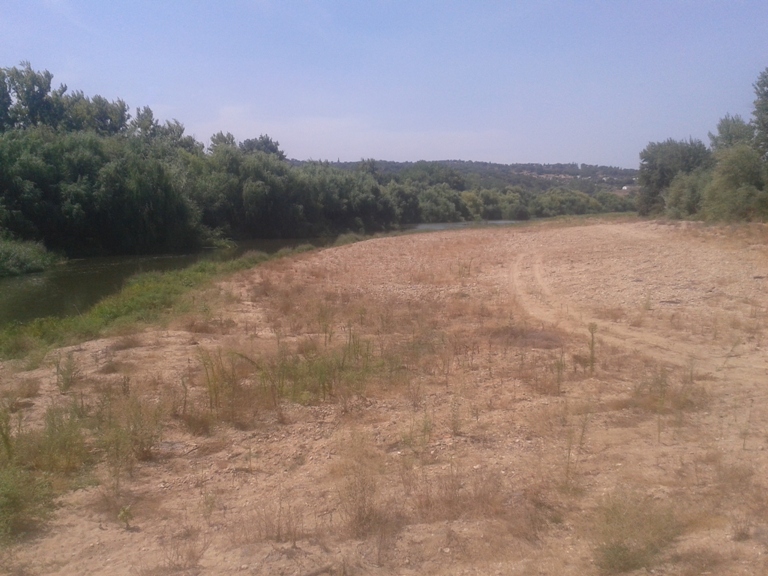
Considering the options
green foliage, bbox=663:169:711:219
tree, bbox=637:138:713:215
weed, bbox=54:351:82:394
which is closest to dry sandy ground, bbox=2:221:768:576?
weed, bbox=54:351:82:394

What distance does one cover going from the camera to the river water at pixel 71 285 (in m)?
18.4

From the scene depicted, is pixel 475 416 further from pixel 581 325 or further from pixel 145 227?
pixel 145 227

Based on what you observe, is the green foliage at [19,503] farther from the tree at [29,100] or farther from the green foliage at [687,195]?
Result: the tree at [29,100]

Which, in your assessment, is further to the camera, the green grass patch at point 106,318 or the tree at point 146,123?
the tree at point 146,123

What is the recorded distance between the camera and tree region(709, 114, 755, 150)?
3142 centimetres

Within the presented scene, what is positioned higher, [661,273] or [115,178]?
[115,178]

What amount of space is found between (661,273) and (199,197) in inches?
1445

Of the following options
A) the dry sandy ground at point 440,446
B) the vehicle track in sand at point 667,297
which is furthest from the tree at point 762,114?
the dry sandy ground at point 440,446

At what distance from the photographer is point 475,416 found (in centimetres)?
708

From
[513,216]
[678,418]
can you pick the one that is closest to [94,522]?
[678,418]

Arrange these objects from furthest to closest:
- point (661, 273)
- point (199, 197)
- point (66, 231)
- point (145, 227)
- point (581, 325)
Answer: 1. point (199, 197)
2. point (145, 227)
3. point (66, 231)
4. point (661, 273)
5. point (581, 325)

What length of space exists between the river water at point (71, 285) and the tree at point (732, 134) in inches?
1128

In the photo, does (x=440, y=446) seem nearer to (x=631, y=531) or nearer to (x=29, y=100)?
(x=631, y=531)

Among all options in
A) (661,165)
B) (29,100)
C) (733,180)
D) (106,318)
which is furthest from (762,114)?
(29,100)
